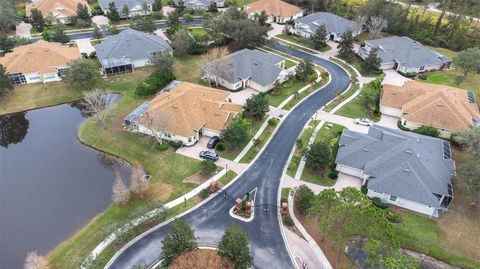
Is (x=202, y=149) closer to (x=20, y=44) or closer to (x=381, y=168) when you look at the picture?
(x=381, y=168)

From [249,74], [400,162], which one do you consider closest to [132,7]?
[249,74]

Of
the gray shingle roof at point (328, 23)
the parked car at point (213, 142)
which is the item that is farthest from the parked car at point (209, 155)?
the gray shingle roof at point (328, 23)

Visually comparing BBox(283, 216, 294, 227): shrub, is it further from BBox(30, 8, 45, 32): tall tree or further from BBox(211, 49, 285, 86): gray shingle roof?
BBox(30, 8, 45, 32): tall tree

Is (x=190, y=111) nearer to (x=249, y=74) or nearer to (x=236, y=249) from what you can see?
(x=249, y=74)

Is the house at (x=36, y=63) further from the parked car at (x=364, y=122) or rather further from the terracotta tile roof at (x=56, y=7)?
the parked car at (x=364, y=122)

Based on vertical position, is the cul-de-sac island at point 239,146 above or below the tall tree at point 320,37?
below

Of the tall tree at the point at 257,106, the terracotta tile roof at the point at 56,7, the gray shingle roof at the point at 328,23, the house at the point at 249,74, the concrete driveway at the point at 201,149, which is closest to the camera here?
the concrete driveway at the point at 201,149

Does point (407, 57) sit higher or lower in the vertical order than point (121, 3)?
lower
